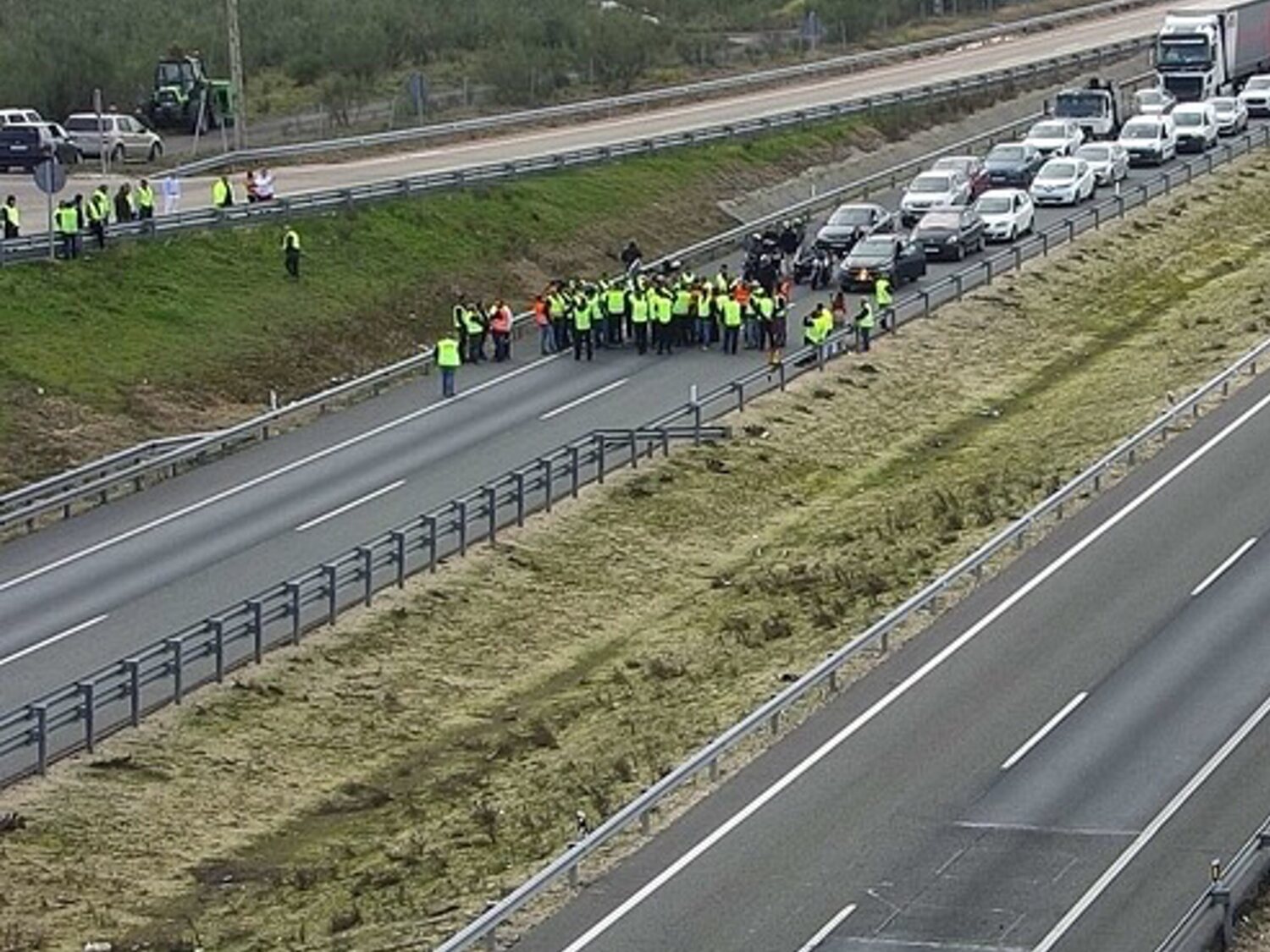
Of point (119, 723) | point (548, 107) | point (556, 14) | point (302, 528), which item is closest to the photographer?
point (119, 723)

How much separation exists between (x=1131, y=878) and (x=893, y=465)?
24.2 metres

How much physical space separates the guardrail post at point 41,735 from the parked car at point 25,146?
39730 mm

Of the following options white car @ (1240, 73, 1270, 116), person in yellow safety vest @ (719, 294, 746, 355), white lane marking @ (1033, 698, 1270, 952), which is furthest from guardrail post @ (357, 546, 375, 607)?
white car @ (1240, 73, 1270, 116)

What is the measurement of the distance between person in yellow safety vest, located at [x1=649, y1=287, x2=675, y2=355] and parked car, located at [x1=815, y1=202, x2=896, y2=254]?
8864mm

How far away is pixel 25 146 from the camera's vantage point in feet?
238

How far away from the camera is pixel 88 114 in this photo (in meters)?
79.1

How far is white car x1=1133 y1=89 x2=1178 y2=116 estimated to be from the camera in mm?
81312

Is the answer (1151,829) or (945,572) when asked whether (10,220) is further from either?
(1151,829)

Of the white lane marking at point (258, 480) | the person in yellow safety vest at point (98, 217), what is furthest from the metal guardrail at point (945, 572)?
the person in yellow safety vest at point (98, 217)

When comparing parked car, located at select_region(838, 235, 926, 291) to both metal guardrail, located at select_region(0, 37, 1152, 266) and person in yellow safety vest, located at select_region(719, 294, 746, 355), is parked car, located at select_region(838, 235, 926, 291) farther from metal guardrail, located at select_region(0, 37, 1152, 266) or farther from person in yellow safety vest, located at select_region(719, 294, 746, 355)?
metal guardrail, located at select_region(0, 37, 1152, 266)

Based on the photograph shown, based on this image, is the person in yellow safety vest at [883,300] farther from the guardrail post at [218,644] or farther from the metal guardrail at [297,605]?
the guardrail post at [218,644]

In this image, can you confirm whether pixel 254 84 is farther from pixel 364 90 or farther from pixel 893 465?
pixel 893 465

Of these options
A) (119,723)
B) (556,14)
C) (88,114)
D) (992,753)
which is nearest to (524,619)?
(119,723)

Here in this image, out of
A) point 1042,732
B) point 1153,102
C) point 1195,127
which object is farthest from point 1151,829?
point 1153,102
